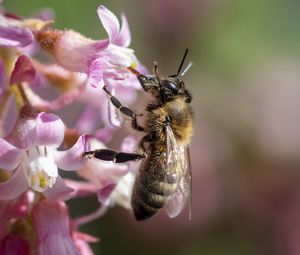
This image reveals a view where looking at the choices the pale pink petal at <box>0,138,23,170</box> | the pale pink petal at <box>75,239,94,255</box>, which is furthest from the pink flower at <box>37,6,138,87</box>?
the pale pink petal at <box>75,239,94,255</box>

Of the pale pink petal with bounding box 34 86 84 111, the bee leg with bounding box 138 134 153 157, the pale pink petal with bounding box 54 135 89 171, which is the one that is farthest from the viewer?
the bee leg with bounding box 138 134 153 157

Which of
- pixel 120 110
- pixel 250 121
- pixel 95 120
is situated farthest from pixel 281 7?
pixel 120 110

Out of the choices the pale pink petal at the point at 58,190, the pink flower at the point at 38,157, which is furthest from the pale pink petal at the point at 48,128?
the pale pink petal at the point at 58,190

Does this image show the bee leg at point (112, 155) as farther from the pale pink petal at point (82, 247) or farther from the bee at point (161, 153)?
the pale pink petal at point (82, 247)

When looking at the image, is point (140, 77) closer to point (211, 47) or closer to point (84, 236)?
point (84, 236)

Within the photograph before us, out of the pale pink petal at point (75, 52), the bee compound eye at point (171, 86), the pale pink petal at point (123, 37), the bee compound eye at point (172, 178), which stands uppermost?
the pale pink petal at point (123, 37)

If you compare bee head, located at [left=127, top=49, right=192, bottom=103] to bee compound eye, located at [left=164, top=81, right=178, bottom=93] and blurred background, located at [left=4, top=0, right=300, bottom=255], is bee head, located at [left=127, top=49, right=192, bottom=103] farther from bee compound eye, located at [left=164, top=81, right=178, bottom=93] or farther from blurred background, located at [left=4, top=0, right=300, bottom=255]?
blurred background, located at [left=4, top=0, right=300, bottom=255]
